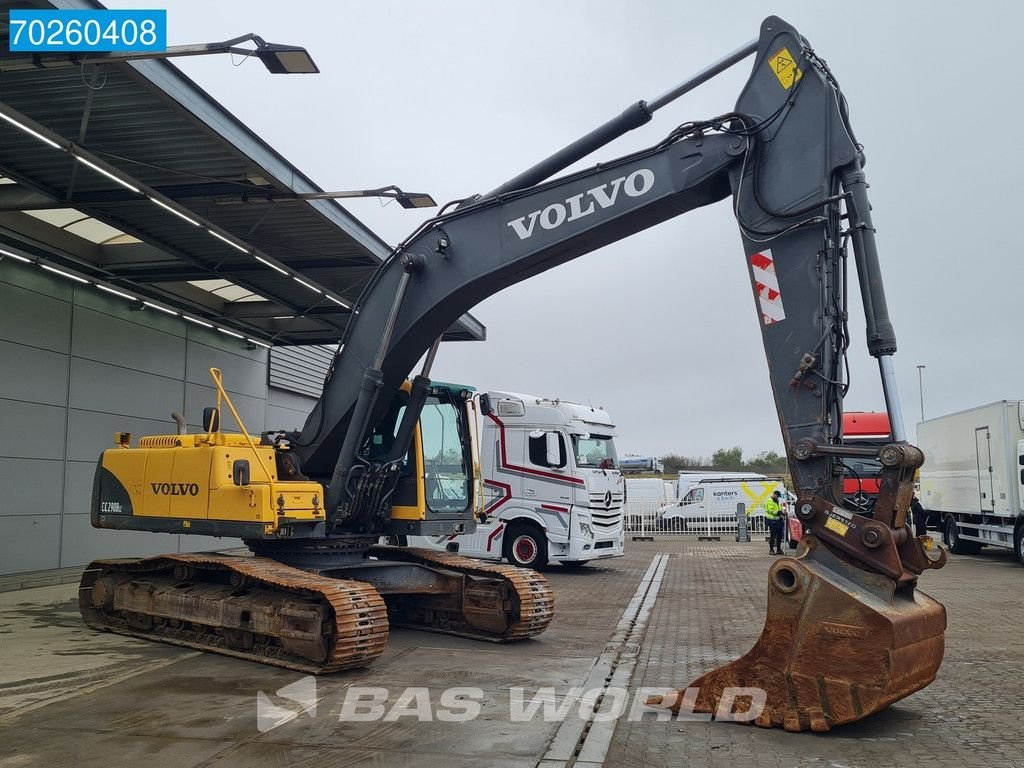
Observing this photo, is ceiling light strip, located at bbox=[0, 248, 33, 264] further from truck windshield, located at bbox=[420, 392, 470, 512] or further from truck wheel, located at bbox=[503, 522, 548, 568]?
truck wheel, located at bbox=[503, 522, 548, 568]

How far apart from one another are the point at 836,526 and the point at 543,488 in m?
10.6

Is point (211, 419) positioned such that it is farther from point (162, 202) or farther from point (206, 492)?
point (162, 202)

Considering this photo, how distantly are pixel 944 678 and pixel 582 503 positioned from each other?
9.13 metres

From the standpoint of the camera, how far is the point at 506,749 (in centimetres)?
534

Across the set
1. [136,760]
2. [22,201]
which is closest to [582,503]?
[22,201]

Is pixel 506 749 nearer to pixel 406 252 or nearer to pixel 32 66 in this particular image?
pixel 406 252

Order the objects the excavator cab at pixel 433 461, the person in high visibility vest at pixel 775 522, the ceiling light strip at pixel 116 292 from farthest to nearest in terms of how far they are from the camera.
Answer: the person in high visibility vest at pixel 775 522 < the ceiling light strip at pixel 116 292 < the excavator cab at pixel 433 461

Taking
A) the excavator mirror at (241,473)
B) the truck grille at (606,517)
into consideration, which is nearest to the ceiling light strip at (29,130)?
the excavator mirror at (241,473)

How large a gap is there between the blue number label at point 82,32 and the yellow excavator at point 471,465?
337cm

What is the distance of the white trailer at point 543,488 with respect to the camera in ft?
52.6

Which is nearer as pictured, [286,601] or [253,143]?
[286,601]

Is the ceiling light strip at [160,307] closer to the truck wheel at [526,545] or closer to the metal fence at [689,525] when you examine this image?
the truck wheel at [526,545]

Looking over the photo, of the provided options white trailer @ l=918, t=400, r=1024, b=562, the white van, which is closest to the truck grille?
white trailer @ l=918, t=400, r=1024, b=562

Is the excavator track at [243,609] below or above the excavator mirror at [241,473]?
below
